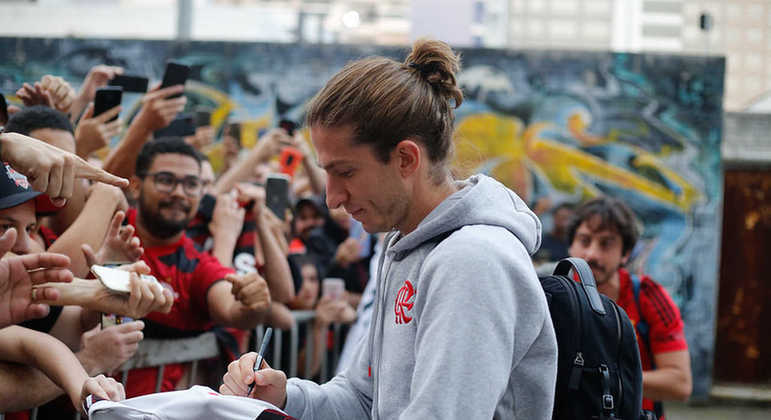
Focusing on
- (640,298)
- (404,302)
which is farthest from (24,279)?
(640,298)

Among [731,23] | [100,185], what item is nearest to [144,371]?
[100,185]

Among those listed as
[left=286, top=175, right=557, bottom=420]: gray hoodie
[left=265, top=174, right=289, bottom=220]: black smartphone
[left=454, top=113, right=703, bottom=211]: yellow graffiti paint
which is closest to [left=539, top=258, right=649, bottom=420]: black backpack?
[left=286, top=175, right=557, bottom=420]: gray hoodie

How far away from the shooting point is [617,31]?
112m

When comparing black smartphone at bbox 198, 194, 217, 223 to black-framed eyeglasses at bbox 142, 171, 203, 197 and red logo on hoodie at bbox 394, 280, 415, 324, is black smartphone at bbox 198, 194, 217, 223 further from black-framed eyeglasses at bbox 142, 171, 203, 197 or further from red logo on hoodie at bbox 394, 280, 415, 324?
red logo on hoodie at bbox 394, 280, 415, 324

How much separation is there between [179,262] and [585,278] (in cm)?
247

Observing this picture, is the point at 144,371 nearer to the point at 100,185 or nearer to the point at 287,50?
the point at 100,185

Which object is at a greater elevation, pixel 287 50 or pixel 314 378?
pixel 287 50

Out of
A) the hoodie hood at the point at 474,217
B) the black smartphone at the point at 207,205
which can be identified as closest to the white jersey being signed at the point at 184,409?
the hoodie hood at the point at 474,217

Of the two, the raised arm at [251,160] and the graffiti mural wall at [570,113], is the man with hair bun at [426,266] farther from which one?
the graffiti mural wall at [570,113]

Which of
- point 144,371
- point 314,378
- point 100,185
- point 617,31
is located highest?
point 617,31

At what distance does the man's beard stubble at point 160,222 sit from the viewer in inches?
165

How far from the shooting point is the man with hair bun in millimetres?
1772

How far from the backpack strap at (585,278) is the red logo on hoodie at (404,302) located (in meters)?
0.46

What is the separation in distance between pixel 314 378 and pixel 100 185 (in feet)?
9.74
